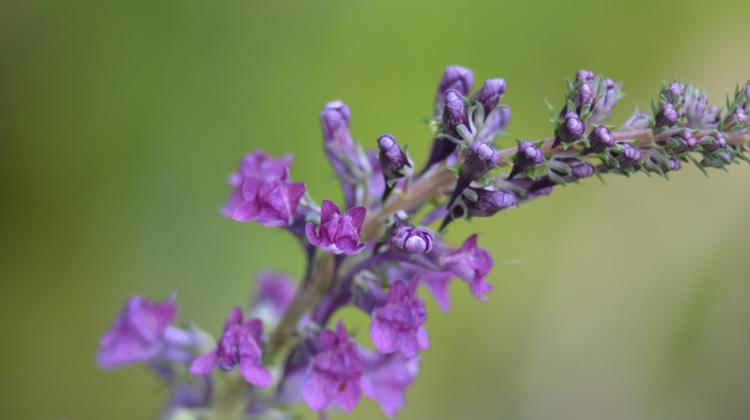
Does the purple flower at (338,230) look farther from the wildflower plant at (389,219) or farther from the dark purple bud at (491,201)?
the dark purple bud at (491,201)

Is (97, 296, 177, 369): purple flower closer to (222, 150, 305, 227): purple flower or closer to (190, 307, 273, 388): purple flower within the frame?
(190, 307, 273, 388): purple flower

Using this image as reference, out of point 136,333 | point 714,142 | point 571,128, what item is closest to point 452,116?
point 571,128

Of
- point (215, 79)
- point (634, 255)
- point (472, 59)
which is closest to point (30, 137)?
point (215, 79)

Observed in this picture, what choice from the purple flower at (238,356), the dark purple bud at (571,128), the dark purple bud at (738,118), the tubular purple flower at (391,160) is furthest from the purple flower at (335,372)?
the dark purple bud at (738,118)

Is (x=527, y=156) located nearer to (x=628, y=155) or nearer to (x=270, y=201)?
(x=628, y=155)

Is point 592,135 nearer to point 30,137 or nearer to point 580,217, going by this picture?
point 580,217
